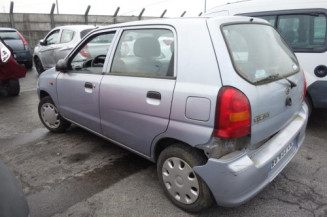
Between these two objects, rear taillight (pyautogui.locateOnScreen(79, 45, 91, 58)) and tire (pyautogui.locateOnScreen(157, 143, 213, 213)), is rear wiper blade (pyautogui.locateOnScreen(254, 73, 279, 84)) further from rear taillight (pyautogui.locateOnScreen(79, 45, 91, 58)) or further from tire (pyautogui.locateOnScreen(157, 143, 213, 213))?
rear taillight (pyautogui.locateOnScreen(79, 45, 91, 58))

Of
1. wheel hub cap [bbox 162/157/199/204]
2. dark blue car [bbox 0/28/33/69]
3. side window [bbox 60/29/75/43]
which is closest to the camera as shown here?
wheel hub cap [bbox 162/157/199/204]

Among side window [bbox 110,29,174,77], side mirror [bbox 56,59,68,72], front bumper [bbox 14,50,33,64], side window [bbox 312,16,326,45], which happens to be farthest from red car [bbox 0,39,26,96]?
side window [bbox 312,16,326,45]

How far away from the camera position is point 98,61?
348 cm

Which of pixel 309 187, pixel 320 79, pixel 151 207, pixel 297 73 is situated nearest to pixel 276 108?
pixel 297 73

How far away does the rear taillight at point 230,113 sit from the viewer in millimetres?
2051

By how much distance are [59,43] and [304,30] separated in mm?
6820

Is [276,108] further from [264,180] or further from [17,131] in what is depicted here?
[17,131]

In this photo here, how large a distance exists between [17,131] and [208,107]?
3.67 meters

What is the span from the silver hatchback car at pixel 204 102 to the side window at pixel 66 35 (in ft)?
18.5

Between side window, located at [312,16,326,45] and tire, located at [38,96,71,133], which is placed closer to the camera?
side window, located at [312,16,326,45]

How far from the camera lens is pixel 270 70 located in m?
2.49

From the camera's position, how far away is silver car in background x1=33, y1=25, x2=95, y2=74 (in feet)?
26.9

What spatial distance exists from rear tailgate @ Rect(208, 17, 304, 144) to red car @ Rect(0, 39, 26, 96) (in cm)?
531

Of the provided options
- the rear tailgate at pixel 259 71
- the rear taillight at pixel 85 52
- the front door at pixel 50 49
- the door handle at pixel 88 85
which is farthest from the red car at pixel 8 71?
the rear tailgate at pixel 259 71
